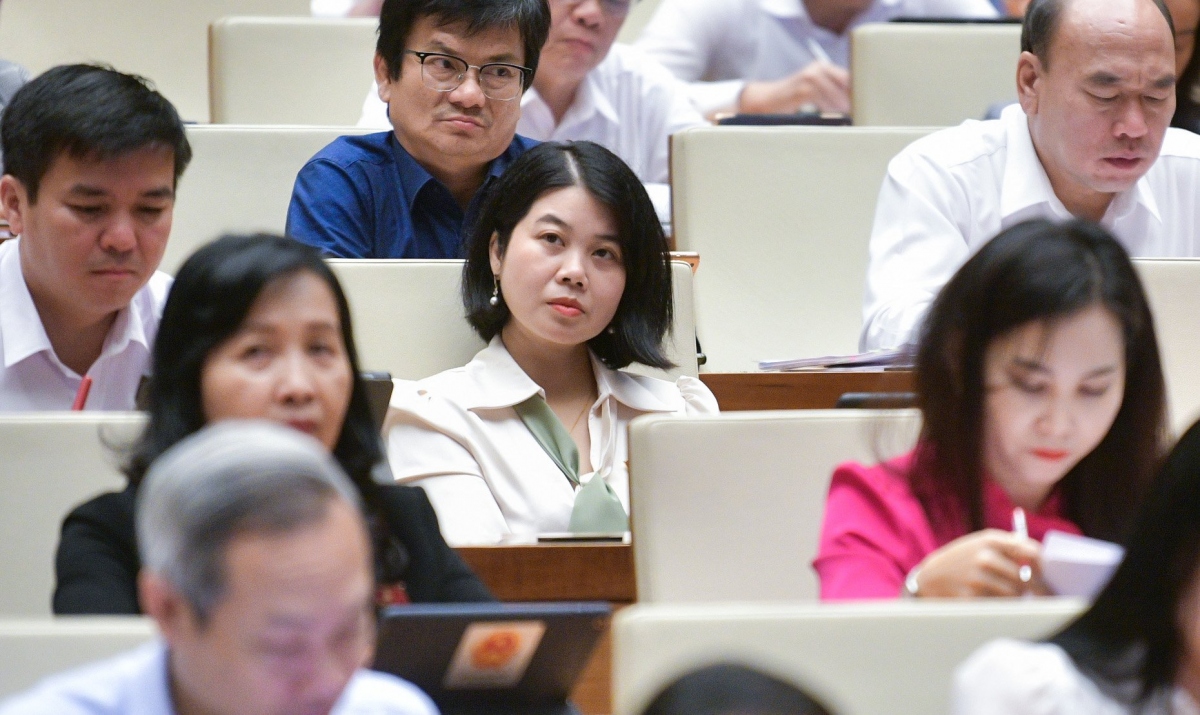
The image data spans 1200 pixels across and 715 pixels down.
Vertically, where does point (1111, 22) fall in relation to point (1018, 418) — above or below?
above

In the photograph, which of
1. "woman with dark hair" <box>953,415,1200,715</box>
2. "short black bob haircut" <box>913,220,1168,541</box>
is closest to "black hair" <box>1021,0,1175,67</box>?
"short black bob haircut" <box>913,220,1168,541</box>

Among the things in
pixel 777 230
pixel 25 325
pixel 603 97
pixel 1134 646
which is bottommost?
pixel 777 230

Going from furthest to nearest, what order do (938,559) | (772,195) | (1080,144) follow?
(772,195), (1080,144), (938,559)

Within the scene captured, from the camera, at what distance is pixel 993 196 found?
2977 mm

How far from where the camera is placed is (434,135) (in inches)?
113

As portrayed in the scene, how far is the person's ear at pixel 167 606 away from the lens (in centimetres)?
106

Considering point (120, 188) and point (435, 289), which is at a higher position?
point (120, 188)

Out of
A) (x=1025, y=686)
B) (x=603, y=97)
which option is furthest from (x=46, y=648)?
(x=603, y=97)

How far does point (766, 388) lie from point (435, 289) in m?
0.48

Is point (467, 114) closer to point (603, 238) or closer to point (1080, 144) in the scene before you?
point (603, 238)

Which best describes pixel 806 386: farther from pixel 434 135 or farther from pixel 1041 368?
pixel 434 135

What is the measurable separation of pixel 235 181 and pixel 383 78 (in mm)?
315

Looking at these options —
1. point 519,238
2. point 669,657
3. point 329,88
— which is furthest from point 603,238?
point 329,88

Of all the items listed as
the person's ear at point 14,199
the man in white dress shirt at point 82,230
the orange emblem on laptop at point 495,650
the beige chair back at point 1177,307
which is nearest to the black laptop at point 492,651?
the orange emblem on laptop at point 495,650
